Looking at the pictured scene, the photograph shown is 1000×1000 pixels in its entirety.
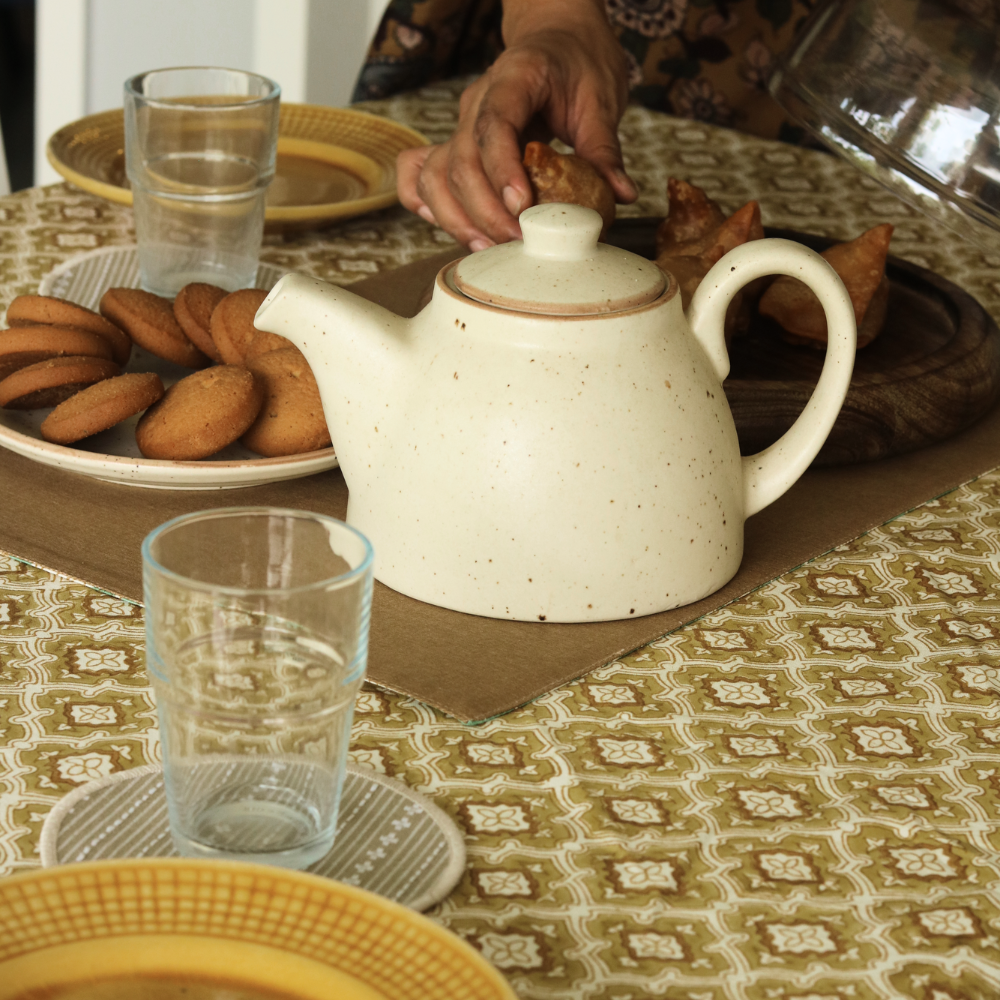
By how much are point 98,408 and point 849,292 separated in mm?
487

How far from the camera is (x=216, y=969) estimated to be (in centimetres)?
39

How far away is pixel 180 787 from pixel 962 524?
508 millimetres

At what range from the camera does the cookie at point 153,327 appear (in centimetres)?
86

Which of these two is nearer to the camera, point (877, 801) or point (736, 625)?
point (877, 801)

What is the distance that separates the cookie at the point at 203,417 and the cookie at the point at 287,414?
0.01 metres

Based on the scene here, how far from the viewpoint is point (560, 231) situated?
0.63 m

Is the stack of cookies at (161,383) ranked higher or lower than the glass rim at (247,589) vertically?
lower

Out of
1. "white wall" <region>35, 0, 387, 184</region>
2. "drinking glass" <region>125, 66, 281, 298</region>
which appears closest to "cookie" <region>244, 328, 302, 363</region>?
"drinking glass" <region>125, 66, 281, 298</region>

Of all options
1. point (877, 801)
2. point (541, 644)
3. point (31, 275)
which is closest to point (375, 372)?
point (541, 644)

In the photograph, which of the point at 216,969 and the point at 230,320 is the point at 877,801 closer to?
the point at 216,969

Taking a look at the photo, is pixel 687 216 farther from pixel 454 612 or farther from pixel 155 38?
pixel 155 38

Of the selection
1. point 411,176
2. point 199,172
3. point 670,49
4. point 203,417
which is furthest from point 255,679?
point 670,49

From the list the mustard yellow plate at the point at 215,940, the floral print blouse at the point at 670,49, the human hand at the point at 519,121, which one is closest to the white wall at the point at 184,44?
the floral print blouse at the point at 670,49

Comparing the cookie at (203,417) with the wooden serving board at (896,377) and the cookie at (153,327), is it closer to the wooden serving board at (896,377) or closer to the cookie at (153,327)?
the cookie at (153,327)
